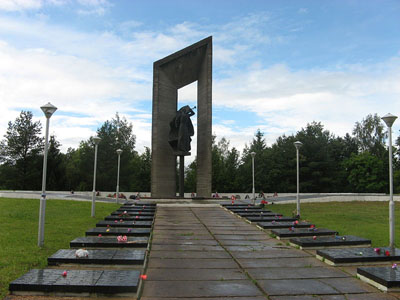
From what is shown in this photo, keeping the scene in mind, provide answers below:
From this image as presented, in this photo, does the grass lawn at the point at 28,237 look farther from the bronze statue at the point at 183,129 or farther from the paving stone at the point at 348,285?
the bronze statue at the point at 183,129

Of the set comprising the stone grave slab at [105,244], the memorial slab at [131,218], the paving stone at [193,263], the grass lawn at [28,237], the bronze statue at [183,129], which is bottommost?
the grass lawn at [28,237]

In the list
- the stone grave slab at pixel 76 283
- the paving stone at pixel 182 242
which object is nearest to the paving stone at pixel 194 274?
the stone grave slab at pixel 76 283

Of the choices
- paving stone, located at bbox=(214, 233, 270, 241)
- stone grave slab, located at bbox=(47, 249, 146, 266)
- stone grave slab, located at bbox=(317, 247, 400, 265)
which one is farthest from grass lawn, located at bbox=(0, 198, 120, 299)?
stone grave slab, located at bbox=(317, 247, 400, 265)

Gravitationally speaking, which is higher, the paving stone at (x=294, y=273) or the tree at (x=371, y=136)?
→ the tree at (x=371, y=136)

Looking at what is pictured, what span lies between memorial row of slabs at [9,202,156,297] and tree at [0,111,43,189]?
114 feet

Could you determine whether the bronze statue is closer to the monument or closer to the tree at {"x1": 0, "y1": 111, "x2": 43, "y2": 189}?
the monument

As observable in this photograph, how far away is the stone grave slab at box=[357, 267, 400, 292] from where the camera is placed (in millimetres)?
4156

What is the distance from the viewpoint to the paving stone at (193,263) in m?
5.37

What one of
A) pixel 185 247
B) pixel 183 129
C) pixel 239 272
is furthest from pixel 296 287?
pixel 183 129

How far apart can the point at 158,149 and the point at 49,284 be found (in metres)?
17.5

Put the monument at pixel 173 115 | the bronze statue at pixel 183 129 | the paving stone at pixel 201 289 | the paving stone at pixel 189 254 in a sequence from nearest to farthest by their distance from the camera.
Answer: the paving stone at pixel 201 289, the paving stone at pixel 189 254, the bronze statue at pixel 183 129, the monument at pixel 173 115

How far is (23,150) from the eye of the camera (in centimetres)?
4150

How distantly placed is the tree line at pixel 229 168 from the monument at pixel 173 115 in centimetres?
1915

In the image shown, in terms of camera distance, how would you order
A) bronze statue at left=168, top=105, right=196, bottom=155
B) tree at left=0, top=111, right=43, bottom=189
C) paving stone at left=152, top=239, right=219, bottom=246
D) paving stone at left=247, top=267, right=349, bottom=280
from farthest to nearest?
tree at left=0, top=111, right=43, bottom=189 → bronze statue at left=168, top=105, right=196, bottom=155 → paving stone at left=152, top=239, right=219, bottom=246 → paving stone at left=247, top=267, right=349, bottom=280
